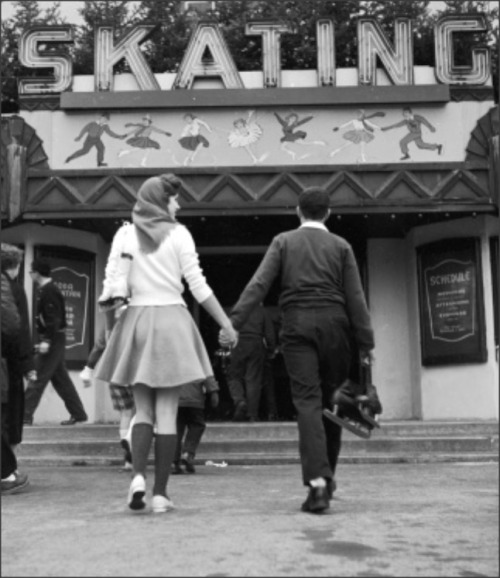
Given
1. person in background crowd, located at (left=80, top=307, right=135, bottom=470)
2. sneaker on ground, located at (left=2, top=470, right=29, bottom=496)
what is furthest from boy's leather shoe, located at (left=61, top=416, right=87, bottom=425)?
sneaker on ground, located at (left=2, top=470, right=29, bottom=496)

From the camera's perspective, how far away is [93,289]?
53.4 feet

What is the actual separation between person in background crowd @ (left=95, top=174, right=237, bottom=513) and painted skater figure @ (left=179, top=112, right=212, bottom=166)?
8.98 meters

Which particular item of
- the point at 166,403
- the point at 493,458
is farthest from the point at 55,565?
the point at 493,458

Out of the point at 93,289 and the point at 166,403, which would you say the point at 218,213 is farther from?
the point at 166,403

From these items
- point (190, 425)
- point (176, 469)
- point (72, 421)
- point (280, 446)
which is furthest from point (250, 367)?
point (176, 469)

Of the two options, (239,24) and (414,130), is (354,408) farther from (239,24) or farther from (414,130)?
(239,24)

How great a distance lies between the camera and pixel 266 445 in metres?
12.0

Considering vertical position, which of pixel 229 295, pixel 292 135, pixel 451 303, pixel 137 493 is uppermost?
pixel 292 135

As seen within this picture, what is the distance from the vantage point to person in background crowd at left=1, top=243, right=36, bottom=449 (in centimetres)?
825

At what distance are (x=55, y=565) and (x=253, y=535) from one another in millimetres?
1110

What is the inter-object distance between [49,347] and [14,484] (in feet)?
18.1

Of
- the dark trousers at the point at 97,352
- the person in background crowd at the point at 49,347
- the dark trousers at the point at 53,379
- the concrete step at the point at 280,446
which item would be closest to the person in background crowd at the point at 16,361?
the dark trousers at the point at 97,352

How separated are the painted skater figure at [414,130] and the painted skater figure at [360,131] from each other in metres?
0.20

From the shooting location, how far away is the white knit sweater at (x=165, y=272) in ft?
21.5
